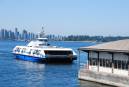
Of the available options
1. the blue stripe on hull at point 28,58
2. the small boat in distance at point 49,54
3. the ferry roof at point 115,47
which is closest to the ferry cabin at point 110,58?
the ferry roof at point 115,47

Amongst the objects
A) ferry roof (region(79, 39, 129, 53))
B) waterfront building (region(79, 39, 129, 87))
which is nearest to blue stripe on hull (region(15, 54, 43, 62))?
waterfront building (region(79, 39, 129, 87))

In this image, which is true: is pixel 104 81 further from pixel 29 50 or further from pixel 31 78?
pixel 29 50

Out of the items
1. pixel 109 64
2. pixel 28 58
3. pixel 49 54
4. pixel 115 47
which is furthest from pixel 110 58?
pixel 28 58

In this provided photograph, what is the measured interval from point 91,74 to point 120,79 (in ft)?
24.9

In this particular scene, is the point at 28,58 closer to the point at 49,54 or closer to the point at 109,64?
the point at 49,54

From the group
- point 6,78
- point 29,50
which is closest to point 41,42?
point 29,50

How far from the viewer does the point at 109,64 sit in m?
59.9

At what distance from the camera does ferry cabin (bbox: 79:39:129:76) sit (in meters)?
56.5

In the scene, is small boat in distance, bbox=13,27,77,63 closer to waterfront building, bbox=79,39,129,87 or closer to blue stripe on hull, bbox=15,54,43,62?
blue stripe on hull, bbox=15,54,43,62

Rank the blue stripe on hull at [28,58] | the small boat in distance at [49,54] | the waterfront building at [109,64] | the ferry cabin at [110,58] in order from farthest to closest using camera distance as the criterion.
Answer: the blue stripe on hull at [28,58], the small boat in distance at [49,54], the ferry cabin at [110,58], the waterfront building at [109,64]

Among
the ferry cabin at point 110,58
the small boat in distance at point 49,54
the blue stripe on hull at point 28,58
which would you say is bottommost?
the blue stripe on hull at point 28,58

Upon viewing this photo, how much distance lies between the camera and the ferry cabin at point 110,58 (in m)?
56.5

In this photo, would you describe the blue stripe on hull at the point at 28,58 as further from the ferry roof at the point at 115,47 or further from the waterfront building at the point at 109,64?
the ferry roof at the point at 115,47

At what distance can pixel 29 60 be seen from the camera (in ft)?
390
